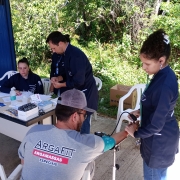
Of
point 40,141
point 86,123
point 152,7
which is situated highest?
point 152,7

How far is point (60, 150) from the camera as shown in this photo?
1.10 metres

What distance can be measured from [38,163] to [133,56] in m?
6.04

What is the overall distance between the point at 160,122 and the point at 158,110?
73mm

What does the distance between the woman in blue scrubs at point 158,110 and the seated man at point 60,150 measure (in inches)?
12.7

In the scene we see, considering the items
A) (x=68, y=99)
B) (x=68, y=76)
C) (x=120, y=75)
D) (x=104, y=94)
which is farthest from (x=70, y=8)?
(x=68, y=99)

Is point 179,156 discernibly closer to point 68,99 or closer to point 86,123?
point 86,123

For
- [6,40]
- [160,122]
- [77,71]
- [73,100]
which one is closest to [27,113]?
[77,71]

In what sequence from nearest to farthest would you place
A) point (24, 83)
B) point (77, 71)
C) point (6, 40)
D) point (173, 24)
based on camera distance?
point (77, 71)
point (24, 83)
point (6, 40)
point (173, 24)

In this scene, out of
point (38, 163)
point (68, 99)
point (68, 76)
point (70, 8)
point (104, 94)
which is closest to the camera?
point (38, 163)

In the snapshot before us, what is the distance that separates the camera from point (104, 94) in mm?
5055

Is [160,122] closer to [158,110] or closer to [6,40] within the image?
[158,110]

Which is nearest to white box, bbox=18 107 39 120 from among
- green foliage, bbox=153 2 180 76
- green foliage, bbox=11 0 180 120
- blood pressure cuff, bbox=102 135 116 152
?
blood pressure cuff, bbox=102 135 116 152

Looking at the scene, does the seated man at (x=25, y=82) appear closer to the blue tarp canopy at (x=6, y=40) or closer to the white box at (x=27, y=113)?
the white box at (x=27, y=113)

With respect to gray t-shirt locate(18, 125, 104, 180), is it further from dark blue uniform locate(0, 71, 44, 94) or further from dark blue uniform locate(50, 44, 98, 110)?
dark blue uniform locate(0, 71, 44, 94)
